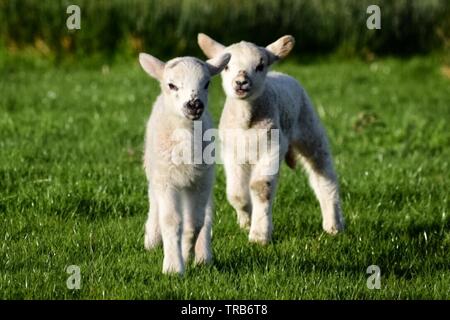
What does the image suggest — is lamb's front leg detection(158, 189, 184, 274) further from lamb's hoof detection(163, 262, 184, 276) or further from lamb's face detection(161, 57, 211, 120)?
lamb's face detection(161, 57, 211, 120)

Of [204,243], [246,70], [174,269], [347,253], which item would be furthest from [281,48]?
[174,269]

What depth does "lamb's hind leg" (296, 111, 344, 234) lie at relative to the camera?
7.60 metres

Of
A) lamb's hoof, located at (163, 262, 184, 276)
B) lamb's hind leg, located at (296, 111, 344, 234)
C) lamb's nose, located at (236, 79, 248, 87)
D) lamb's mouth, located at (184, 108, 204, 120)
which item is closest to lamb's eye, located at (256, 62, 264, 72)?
lamb's nose, located at (236, 79, 248, 87)

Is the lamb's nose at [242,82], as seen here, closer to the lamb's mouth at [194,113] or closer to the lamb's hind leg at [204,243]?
the lamb's hind leg at [204,243]

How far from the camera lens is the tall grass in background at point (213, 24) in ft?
54.0

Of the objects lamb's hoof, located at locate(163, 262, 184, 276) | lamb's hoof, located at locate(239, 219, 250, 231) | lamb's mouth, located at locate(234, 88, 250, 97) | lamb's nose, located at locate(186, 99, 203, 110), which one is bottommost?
lamb's hoof, located at locate(239, 219, 250, 231)

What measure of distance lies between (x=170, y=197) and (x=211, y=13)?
1103 centimetres

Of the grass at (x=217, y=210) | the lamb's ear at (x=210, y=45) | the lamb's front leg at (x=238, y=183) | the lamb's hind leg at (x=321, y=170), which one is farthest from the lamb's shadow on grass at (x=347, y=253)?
the lamb's ear at (x=210, y=45)

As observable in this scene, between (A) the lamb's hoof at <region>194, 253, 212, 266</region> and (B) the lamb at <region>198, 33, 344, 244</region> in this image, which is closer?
(A) the lamb's hoof at <region>194, 253, 212, 266</region>

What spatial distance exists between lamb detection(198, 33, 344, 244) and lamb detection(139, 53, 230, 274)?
744 millimetres

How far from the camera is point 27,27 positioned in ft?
55.2

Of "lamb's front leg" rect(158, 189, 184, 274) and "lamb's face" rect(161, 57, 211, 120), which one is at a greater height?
Answer: "lamb's face" rect(161, 57, 211, 120)

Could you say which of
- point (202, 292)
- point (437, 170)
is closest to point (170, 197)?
point (202, 292)
